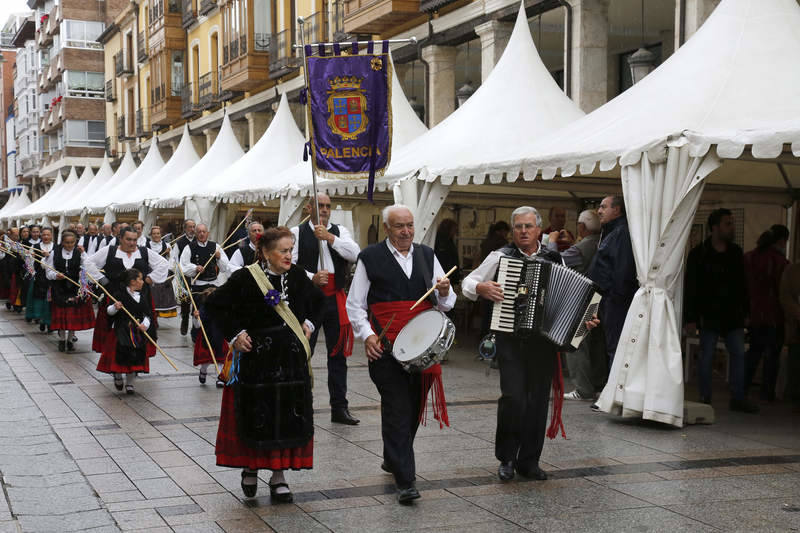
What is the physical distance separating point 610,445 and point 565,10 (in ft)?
39.5

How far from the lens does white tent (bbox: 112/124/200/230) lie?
26.2 meters

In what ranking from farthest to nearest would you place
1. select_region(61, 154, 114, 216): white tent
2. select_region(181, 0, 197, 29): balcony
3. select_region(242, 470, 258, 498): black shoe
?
select_region(181, 0, 197, 29): balcony → select_region(61, 154, 114, 216): white tent → select_region(242, 470, 258, 498): black shoe

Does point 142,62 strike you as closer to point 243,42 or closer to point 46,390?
point 243,42

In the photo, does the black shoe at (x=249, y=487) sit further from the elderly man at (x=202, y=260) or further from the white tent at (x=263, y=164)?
the white tent at (x=263, y=164)

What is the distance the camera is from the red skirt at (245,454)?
19.9ft

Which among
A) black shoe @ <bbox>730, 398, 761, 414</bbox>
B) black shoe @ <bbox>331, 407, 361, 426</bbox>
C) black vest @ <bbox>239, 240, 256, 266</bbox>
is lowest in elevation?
black shoe @ <bbox>730, 398, 761, 414</bbox>

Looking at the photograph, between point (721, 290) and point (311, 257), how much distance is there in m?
3.82

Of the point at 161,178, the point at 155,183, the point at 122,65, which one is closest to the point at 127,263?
the point at 155,183

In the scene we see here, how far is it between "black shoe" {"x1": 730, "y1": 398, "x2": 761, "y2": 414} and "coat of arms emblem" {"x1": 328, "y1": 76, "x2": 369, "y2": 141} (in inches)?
173

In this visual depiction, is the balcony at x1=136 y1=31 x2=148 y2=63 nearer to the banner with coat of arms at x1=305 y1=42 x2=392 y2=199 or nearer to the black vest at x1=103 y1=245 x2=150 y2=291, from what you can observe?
the black vest at x1=103 y1=245 x2=150 y2=291

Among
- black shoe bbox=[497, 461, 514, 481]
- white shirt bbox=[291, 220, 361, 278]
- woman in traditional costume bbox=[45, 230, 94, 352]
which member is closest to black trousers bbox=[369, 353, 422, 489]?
black shoe bbox=[497, 461, 514, 481]

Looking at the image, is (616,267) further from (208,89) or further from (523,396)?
(208,89)

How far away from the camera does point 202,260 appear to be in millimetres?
14297

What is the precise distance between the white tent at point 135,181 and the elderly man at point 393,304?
23.7 metres
